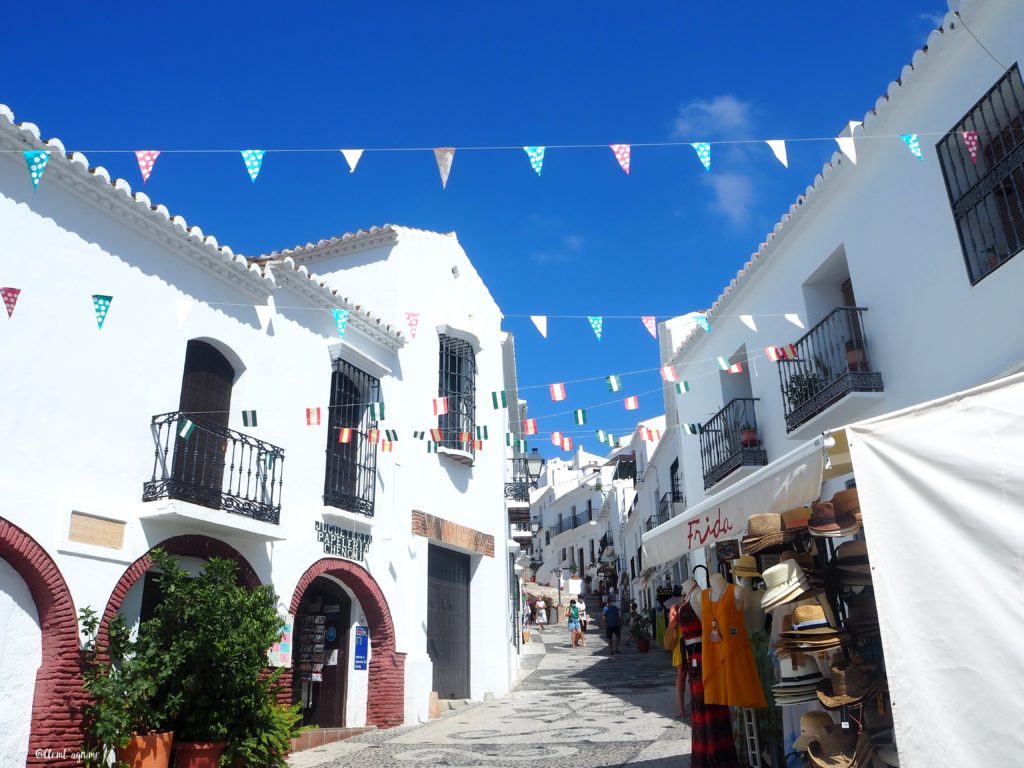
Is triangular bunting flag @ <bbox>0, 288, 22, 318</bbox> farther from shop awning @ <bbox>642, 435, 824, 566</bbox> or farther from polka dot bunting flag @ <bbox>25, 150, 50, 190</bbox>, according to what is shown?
shop awning @ <bbox>642, 435, 824, 566</bbox>

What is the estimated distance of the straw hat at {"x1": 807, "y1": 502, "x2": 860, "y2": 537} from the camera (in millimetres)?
4781

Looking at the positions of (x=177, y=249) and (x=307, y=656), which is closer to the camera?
(x=177, y=249)

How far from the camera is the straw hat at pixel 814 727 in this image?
15.3ft

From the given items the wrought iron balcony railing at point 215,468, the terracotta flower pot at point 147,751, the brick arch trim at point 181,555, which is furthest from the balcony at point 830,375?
the terracotta flower pot at point 147,751

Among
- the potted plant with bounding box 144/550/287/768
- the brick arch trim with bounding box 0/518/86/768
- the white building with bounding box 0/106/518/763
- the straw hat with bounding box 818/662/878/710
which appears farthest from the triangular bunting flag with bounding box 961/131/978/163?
the brick arch trim with bounding box 0/518/86/768

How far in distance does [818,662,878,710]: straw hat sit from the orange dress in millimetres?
1414

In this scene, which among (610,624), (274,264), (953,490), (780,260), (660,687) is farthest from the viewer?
(610,624)

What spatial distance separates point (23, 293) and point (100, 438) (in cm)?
151

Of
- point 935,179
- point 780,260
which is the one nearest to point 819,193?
point 780,260

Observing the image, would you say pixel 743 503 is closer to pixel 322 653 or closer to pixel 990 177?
pixel 990 177

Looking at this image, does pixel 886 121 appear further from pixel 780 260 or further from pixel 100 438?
pixel 100 438

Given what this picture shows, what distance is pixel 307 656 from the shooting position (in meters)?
11.2

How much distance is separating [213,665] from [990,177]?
28.3 ft

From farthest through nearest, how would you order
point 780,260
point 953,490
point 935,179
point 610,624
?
point 610,624, point 780,260, point 935,179, point 953,490
